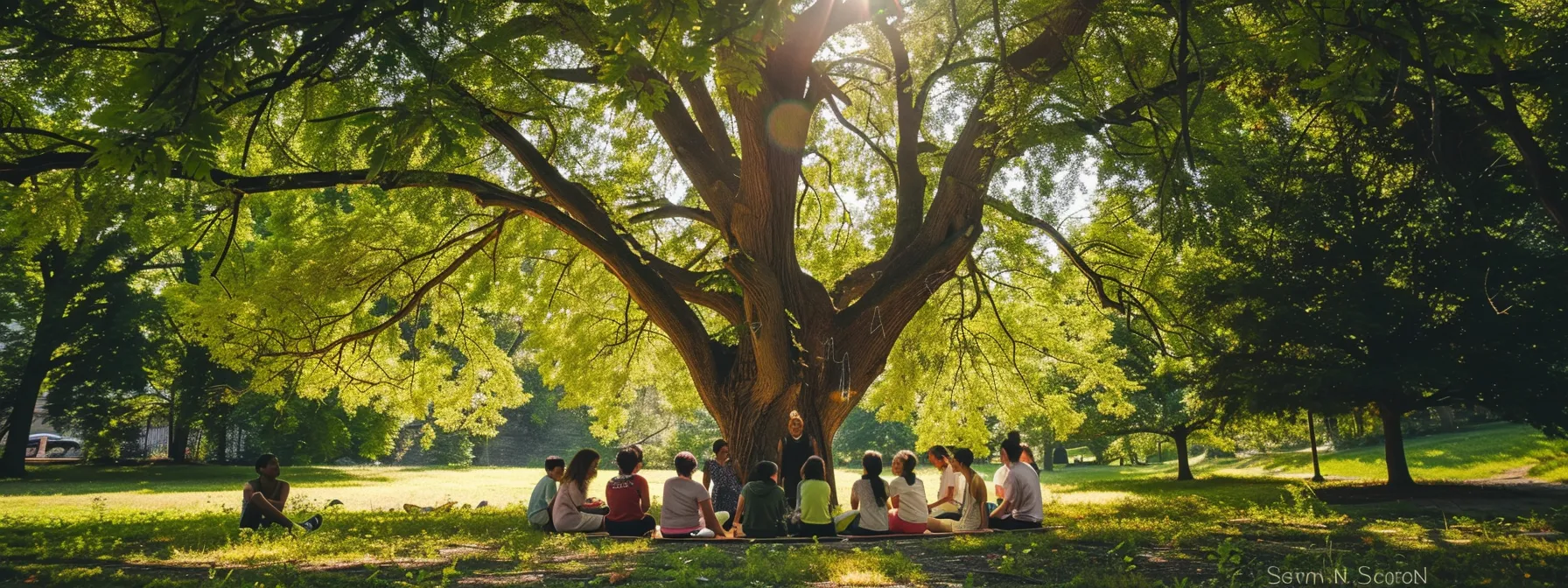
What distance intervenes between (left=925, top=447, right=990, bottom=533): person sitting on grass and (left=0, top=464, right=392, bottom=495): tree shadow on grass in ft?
61.4

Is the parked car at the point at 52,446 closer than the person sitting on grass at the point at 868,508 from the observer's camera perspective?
No

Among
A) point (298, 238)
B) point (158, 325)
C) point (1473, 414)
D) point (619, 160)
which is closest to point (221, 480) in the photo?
point (158, 325)

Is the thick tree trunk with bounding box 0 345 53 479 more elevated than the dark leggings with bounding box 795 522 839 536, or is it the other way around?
the thick tree trunk with bounding box 0 345 53 479

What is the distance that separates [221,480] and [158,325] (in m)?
5.93

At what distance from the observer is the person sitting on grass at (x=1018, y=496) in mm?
8945

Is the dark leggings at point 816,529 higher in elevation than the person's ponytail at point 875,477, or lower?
lower

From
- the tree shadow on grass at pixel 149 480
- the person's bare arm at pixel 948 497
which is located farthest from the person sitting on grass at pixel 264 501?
the tree shadow on grass at pixel 149 480

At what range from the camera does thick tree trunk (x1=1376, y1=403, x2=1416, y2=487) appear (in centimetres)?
1588

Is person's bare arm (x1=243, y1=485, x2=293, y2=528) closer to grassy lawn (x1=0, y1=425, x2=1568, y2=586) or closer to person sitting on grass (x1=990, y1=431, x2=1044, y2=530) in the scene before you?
grassy lawn (x1=0, y1=425, x2=1568, y2=586)

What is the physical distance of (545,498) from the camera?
9.77 m

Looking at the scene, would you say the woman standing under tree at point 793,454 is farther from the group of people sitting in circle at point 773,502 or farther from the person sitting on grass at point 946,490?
the person sitting on grass at point 946,490

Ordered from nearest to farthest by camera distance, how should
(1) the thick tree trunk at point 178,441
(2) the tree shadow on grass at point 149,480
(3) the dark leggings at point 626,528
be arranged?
(3) the dark leggings at point 626,528
(2) the tree shadow on grass at point 149,480
(1) the thick tree trunk at point 178,441

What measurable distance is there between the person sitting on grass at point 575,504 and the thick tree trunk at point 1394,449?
15.0m

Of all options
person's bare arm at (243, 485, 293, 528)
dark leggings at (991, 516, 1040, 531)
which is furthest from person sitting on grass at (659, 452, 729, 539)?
person's bare arm at (243, 485, 293, 528)
